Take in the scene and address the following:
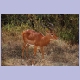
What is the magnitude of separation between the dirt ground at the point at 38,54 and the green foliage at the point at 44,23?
5.0 inches

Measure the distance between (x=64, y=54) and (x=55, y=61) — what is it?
0.19m

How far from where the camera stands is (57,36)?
154 inches

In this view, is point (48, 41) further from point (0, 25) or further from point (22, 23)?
point (0, 25)

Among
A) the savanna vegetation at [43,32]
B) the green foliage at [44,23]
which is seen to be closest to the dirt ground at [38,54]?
the savanna vegetation at [43,32]

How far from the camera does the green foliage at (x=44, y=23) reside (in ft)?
12.8

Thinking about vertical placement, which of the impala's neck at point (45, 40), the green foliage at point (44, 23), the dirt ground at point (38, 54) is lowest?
the dirt ground at point (38, 54)

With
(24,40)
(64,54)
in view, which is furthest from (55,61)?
(24,40)

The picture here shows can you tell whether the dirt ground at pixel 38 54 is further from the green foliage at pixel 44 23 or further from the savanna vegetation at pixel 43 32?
the green foliage at pixel 44 23

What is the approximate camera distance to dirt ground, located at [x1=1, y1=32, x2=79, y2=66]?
3.88m

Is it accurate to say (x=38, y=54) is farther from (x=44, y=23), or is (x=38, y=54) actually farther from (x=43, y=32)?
(x=44, y=23)

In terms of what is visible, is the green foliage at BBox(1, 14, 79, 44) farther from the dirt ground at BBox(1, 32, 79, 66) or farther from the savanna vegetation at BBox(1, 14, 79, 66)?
the dirt ground at BBox(1, 32, 79, 66)

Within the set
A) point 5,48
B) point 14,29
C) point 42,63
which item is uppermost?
point 14,29

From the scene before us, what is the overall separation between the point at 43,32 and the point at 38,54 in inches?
14.8

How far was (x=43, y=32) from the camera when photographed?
3908 millimetres
